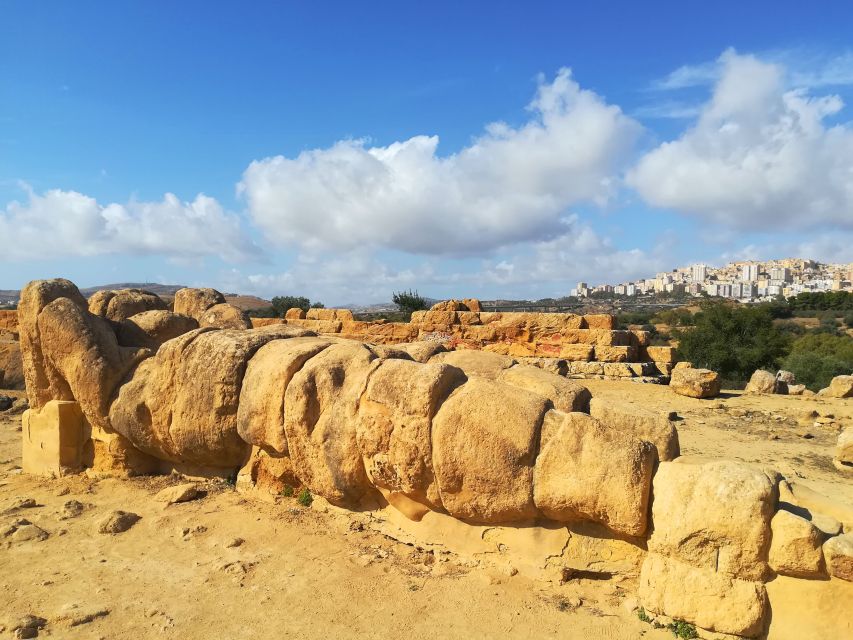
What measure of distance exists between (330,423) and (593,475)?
2007mm

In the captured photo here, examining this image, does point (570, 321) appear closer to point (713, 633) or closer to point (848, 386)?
point (848, 386)

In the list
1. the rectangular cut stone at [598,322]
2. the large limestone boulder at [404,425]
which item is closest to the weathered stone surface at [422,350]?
the large limestone boulder at [404,425]

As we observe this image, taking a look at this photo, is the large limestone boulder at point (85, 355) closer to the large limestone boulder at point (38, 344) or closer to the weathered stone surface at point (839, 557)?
the large limestone boulder at point (38, 344)

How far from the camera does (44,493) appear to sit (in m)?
5.58

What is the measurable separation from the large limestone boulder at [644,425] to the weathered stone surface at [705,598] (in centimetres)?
76

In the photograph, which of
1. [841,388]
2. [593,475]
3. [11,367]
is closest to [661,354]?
[841,388]

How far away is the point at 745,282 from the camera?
8831 centimetres

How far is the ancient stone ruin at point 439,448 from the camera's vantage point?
10.2 ft

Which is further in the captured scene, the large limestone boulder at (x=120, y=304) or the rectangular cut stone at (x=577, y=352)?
the rectangular cut stone at (x=577, y=352)

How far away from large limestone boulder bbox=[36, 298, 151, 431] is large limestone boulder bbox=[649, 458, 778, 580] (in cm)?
516

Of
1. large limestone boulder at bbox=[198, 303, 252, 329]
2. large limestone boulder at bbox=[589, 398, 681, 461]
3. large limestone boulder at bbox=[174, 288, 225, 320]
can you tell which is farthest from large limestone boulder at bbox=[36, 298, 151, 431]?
large limestone boulder at bbox=[589, 398, 681, 461]

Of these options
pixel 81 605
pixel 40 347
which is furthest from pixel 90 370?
pixel 81 605

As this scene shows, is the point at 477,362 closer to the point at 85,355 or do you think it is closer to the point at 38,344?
the point at 85,355

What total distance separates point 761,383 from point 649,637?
9359mm
